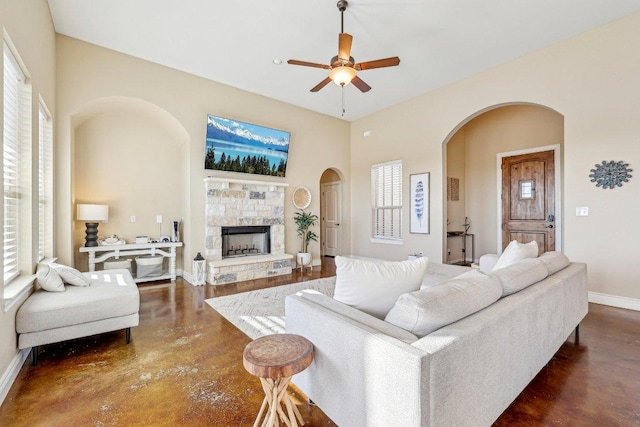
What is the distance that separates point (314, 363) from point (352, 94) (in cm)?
522

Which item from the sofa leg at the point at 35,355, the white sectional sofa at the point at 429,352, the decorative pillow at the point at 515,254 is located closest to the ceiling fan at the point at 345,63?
the decorative pillow at the point at 515,254

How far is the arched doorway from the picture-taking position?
7.46 metres

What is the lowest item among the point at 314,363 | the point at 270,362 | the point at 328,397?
the point at 328,397

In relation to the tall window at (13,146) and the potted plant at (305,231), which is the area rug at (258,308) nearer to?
the potted plant at (305,231)

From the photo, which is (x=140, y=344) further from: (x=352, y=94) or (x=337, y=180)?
(x=337, y=180)

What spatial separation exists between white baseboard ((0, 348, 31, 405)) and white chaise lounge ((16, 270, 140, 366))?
85 millimetres

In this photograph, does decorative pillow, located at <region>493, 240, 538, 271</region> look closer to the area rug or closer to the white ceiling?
the area rug

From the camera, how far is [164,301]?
12.9 feet

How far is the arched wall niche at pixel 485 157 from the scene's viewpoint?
18.5 feet

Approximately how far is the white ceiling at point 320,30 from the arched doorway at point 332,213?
3.15 m

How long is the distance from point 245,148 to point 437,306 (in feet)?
16.0

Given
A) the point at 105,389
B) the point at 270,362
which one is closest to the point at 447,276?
the point at 270,362

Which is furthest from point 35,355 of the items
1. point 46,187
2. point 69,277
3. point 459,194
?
point 459,194

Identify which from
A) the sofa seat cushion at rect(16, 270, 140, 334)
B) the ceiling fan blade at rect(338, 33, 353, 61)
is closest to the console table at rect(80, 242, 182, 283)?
the sofa seat cushion at rect(16, 270, 140, 334)
